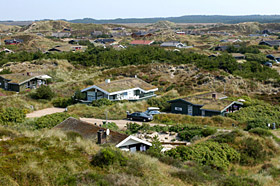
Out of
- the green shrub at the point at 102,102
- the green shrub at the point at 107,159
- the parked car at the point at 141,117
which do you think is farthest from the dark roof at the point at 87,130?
the green shrub at the point at 102,102

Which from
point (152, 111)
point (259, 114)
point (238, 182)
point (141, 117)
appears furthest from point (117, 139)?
point (259, 114)

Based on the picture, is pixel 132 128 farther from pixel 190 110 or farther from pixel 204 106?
pixel 204 106

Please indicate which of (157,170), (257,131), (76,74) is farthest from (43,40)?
(157,170)

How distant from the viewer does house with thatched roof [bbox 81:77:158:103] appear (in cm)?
3444

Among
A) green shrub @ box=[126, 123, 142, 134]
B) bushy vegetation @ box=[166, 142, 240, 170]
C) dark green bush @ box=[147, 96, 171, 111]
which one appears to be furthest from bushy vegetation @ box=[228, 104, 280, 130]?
bushy vegetation @ box=[166, 142, 240, 170]

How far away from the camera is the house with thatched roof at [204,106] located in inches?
1134

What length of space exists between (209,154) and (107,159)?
6810mm

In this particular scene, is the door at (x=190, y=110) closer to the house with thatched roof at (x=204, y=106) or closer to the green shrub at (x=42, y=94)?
the house with thatched roof at (x=204, y=106)

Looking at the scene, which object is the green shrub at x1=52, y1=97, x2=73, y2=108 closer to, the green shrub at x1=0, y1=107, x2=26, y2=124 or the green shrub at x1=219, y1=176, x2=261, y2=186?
the green shrub at x1=0, y1=107, x2=26, y2=124

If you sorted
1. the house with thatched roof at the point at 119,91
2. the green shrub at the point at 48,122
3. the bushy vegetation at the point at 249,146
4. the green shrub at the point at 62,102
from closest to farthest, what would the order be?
the bushy vegetation at the point at 249,146
the green shrub at the point at 48,122
the house with thatched roof at the point at 119,91
the green shrub at the point at 62,102

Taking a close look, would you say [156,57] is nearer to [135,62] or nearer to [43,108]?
[135,62]

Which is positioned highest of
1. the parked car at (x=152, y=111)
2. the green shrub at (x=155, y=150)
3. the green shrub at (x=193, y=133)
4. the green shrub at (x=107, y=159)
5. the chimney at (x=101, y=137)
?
the green shrub at (x=107, y=159)

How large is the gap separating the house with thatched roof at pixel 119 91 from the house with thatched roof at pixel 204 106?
5.77 m

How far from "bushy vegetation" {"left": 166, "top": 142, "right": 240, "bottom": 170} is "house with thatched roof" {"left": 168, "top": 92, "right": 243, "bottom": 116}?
10.8 m
